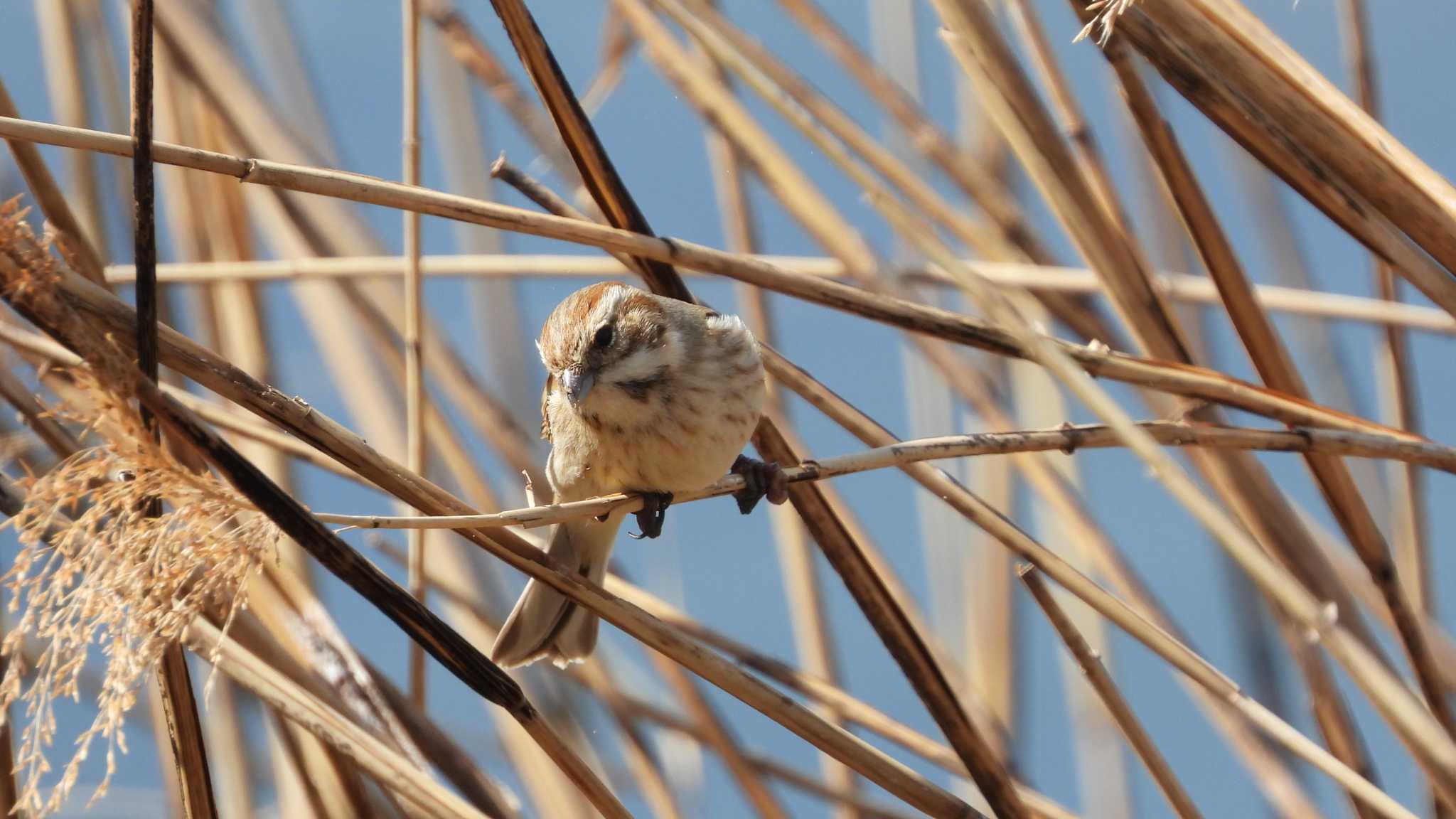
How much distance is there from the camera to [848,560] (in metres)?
2.04

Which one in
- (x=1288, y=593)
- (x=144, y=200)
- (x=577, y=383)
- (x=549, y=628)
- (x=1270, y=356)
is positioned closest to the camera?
(x=1288, y=593)

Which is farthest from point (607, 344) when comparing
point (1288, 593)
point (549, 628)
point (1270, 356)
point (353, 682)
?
point (1288, 593)

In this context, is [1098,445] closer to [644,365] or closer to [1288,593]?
[1288,593]

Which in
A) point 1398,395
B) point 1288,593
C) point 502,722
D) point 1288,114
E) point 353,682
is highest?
point 1288,114

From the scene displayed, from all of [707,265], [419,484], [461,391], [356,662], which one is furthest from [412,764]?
[461,391]

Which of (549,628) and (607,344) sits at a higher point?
(607,344)

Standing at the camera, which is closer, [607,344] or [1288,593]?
[1288,593]

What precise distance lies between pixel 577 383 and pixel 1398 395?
1.48 metres

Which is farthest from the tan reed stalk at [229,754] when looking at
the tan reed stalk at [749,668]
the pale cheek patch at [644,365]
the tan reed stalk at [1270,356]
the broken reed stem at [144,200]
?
the tan reed stalk at [1270,356]

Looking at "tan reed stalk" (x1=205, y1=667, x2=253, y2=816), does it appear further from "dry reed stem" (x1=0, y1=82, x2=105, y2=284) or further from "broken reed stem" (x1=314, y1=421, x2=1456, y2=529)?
"broken reed stem" (x1=314, y1=421, x2=1456, y2=529)

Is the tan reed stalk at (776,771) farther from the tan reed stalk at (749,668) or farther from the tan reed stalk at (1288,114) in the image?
the tan reed stalk at (1288,114)

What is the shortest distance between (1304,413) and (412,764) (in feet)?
4.48

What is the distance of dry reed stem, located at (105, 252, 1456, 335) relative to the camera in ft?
7.64

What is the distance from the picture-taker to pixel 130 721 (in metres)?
3.04
